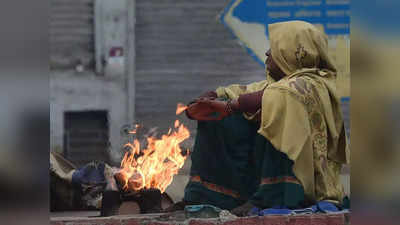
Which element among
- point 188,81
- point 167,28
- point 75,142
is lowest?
point 75,142

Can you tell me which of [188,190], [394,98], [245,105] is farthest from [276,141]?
[394,98]

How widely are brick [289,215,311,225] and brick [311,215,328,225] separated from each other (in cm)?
2

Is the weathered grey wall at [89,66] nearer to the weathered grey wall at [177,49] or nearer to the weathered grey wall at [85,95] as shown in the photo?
the weathered grey wall at [85,95]

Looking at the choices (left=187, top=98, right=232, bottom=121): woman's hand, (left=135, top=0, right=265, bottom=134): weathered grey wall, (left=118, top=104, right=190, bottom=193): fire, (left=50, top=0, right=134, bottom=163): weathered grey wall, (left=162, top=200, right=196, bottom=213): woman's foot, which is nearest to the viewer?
(left=187, top=98, right=232, bottom=121): woman's hand

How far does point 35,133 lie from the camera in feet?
11.0

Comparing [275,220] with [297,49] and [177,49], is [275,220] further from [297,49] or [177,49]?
[177,49]

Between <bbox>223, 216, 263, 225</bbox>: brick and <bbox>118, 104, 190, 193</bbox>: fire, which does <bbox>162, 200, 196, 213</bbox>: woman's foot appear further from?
<bbox>223, 216, 263, 225</bbox>: brick

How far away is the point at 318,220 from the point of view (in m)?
5.06

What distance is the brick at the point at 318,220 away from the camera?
5.05m

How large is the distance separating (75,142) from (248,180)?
484cm

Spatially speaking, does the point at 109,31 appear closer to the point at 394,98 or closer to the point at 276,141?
the point at 276,141

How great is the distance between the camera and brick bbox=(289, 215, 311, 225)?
504 centimetres

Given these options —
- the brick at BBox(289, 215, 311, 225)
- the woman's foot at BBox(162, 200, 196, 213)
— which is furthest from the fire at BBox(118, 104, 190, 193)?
the brick at BBox(289, 215, 311, 225)

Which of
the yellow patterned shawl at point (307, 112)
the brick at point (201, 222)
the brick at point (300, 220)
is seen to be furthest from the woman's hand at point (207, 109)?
the brick at point (300, 220)
